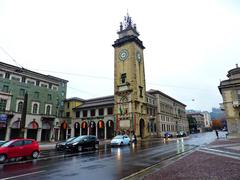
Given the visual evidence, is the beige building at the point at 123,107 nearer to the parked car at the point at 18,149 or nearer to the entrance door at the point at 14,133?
the entrance door at the point at 14,133

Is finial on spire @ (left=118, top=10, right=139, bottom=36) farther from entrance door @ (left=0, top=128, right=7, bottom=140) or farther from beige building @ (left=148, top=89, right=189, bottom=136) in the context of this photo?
entrance door @ (left=0, top=128, right=7, bottom=140)

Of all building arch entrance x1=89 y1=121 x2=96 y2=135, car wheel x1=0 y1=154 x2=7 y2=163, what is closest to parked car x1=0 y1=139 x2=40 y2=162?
car wheel x1=0 y1=154 x2=7 y2=163

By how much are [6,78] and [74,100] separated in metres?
23.5

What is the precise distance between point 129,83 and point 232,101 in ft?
78.4

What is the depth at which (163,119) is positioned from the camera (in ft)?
223

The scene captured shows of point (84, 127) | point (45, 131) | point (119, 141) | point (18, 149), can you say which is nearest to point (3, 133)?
point (45, 131)

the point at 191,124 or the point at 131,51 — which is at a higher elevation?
the point at 131,51

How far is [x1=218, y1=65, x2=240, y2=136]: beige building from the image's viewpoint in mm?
39156

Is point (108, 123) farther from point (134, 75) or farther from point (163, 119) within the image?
point (163, 119)

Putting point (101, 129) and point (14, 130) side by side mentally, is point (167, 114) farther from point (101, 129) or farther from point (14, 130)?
point (14, 130)

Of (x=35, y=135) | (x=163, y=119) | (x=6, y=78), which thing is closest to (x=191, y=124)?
(x=163, y=119)

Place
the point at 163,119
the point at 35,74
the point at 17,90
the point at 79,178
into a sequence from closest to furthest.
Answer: the point at 79,178 → the point at 17,90 → the point at 35,74 → the point at 163,119

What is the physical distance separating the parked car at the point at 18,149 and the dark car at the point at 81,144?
178 inches

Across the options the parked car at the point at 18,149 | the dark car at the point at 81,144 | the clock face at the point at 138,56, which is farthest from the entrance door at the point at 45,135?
the parked car at the point at 18,149
